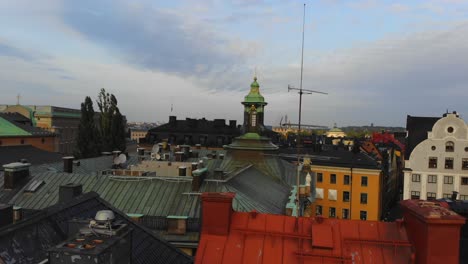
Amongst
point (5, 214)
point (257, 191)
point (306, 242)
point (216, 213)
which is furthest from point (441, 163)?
point (5, 214)

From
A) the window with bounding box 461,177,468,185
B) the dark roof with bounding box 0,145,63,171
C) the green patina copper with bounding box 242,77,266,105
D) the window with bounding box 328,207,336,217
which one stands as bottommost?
the window with bounding box 328,207,336,217

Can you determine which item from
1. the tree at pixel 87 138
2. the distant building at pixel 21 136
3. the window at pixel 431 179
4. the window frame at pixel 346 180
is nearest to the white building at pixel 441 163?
the window at pixel 431 179

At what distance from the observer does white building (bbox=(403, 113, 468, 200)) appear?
48125mm

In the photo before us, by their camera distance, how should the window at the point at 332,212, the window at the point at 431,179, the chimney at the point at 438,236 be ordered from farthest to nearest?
the window at the point at 332,212, the window at the point at 431,179, the chimney at the point at 438,236

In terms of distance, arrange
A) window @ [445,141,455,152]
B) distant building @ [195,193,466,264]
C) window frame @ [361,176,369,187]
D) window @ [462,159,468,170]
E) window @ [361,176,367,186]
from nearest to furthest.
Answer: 1. distant building @ [195,193,466,264]
2. window @ [462,159,468,170]
3. window @ [445,141,455,152]
4. window frame @ [361,176,369,187]
5. window @ [361,176,367,186]

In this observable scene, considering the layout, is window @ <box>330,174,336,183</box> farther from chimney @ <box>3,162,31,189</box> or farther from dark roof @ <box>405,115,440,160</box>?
chimney @ <box>3,162,31,189</box>

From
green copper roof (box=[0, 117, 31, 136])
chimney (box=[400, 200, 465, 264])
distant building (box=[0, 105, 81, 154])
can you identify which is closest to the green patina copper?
chimney (box=[400, 200, 465, 264])

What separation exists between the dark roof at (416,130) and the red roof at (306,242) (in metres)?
42.6

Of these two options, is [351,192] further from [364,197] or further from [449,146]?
[449,146]

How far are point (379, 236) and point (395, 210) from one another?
5771 cm

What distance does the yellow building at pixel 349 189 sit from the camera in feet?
173

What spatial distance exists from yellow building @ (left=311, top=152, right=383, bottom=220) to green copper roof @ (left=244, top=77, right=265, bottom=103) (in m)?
18.4

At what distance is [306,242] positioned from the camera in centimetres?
1168

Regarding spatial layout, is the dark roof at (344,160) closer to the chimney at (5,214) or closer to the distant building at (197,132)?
the distant building at (197,132)
